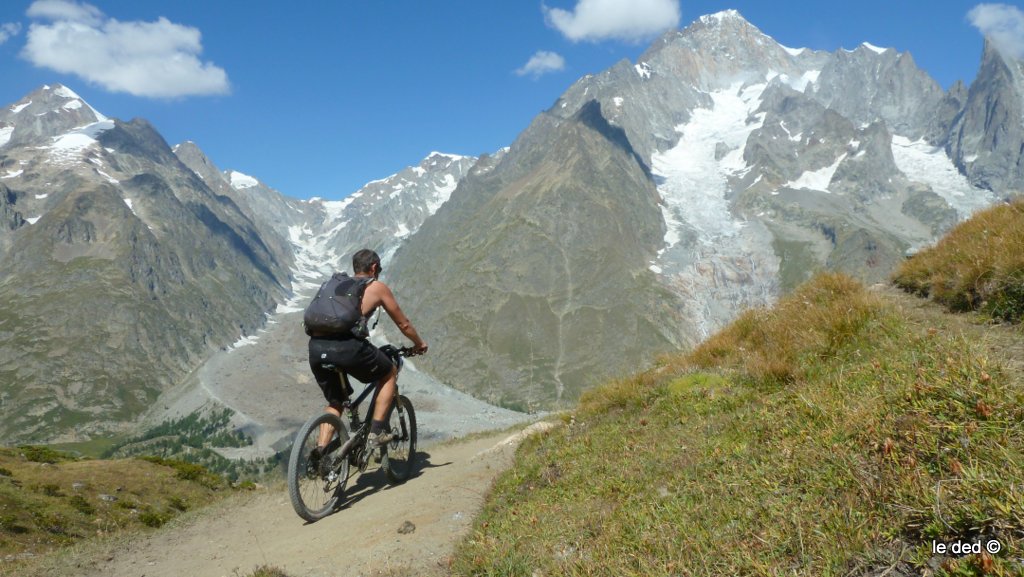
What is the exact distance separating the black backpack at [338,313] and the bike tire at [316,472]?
134 centimetres

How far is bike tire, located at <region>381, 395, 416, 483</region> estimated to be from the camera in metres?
10.2

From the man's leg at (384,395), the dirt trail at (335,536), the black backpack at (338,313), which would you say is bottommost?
the dirt trail at (335,536)

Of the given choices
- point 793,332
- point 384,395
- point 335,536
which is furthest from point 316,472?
point 793,332

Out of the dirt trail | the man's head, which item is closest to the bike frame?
the dirt trail

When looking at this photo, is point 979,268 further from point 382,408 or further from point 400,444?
point 400,444

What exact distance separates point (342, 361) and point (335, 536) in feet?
7.90

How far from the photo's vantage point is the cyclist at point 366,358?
838 centimetres

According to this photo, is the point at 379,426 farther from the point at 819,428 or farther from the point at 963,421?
the point at 963,421

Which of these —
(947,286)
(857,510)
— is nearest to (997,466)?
(857,510)

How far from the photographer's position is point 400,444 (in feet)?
35.7

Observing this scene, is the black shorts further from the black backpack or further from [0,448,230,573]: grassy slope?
[0,448,230,573]: grassy slope

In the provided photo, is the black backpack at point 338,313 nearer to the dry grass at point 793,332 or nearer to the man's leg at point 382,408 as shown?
the man's leg at point 382,408

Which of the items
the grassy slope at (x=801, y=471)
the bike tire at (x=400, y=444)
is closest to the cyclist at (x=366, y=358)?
the bike tire at (x=400, y=444)

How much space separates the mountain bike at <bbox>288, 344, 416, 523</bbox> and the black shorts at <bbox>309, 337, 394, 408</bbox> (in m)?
0.14
